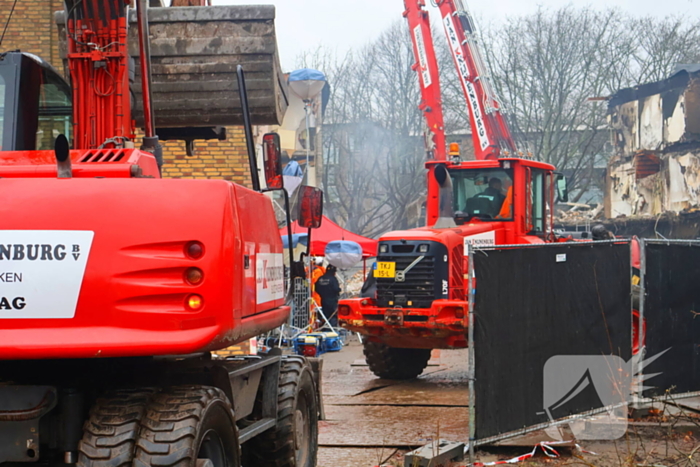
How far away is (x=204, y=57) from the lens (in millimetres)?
6969

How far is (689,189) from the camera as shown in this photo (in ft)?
126

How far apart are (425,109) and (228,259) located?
1313 cm

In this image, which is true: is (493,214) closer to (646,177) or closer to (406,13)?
A: (406,13)

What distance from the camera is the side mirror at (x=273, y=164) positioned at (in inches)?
226

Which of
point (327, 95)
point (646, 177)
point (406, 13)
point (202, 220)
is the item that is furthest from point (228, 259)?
point (646, 177)

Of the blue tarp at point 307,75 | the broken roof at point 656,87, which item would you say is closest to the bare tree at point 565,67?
the broken roof at point 656,87

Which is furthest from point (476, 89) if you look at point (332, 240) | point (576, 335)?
point (576, 335)

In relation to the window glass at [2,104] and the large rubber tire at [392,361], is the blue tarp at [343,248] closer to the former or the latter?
the large rubber tire at [392,361]

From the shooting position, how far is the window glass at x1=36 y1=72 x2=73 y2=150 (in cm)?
548

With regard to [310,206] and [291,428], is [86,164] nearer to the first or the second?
[310,206]

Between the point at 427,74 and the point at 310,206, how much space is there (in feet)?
37.0

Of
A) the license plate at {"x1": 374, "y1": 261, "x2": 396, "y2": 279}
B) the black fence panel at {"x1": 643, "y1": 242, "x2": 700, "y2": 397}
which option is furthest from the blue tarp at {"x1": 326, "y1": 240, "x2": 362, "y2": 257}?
the black fence panel at {"x1": 643, "y1": 242, "x2": 700, "y2": 397}

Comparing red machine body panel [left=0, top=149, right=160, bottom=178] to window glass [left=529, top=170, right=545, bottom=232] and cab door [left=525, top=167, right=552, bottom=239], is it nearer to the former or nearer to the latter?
cab door [left=525, top=167, right=552, bottom=239]

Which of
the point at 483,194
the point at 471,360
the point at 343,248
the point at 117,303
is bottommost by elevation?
the point at 471,360
